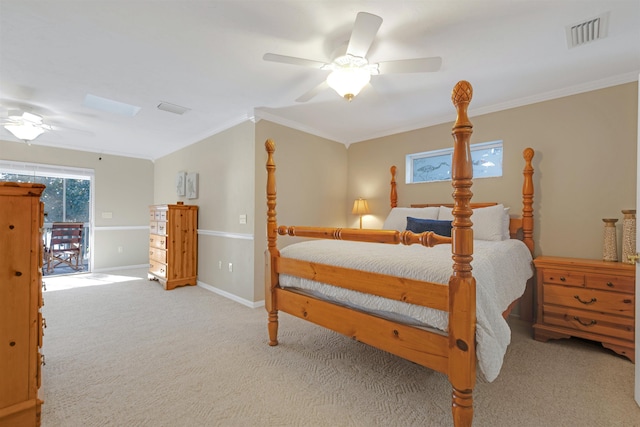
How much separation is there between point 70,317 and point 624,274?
17.2 feet

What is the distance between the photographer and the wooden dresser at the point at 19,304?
1.31 metres

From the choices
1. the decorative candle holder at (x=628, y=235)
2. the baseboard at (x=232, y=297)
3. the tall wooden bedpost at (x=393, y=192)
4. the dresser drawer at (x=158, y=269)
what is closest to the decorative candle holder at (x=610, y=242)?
the decorative candle holder at (x=628, y=235)

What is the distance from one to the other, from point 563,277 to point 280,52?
10.0ft

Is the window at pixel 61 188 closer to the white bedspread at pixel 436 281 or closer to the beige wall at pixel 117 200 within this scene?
the beige wall at pixel 117 200

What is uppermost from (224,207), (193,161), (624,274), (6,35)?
(6,35)

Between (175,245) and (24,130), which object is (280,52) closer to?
(175,245)

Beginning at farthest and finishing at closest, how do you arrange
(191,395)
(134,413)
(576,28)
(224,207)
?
(224,207) < (576,28) < (191,395) < (134,413)

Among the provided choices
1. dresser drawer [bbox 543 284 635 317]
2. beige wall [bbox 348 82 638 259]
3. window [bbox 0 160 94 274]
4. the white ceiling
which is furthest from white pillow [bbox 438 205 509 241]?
window [bbox 0 160 94 274]

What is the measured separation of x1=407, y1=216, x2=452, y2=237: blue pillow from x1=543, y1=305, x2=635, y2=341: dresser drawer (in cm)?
106

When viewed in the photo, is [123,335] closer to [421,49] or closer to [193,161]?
[193,161]

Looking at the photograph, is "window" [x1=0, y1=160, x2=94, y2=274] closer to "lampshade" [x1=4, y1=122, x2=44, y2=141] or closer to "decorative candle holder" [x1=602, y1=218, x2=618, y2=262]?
"lampshade" [x1=4, y1=122, x2=44, y2=141]

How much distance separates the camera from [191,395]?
1707 millimetres

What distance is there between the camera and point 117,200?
5.64m

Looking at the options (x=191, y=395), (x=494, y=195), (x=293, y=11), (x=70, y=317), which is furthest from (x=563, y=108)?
(x=70, y=317)
